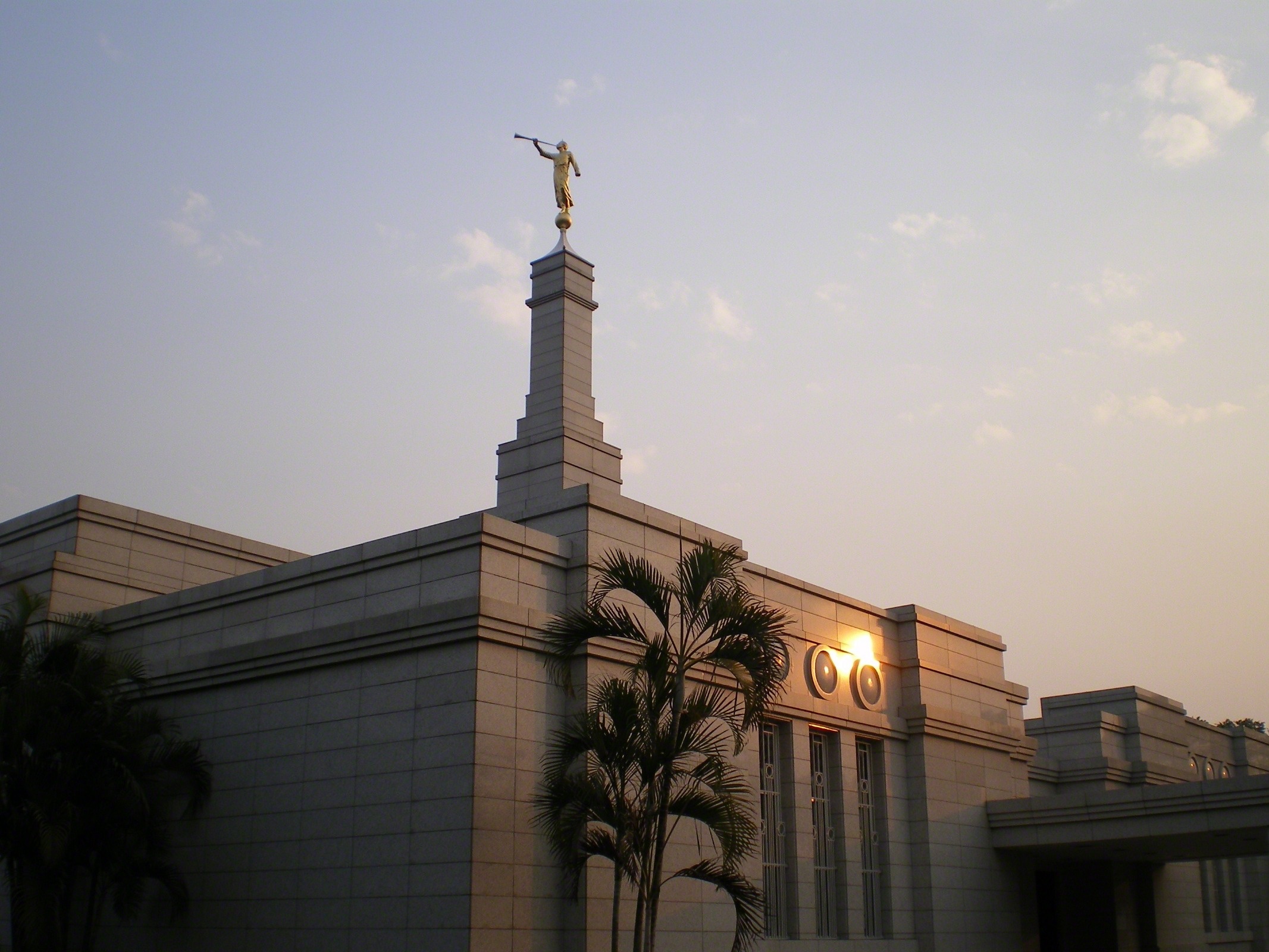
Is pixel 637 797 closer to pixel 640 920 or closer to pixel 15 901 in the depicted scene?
pixel 640 920

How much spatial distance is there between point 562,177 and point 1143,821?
17210 mm

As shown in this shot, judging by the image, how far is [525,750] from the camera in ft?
58.0

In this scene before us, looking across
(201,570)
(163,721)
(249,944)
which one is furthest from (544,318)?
(249,944)

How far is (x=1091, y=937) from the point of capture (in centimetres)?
3042

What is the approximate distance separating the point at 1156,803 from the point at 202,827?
16295 mm

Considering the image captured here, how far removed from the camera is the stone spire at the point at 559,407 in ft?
81.2

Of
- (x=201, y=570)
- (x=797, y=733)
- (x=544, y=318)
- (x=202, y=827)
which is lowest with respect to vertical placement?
(x=202, y=827)

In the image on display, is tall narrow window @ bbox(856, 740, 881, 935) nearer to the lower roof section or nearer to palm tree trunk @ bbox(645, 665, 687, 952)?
the lower roof section

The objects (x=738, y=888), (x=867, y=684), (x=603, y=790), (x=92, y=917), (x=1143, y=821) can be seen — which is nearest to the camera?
(x=603, y=790)

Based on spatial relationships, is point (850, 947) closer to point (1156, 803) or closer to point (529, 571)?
point (1156, 803)

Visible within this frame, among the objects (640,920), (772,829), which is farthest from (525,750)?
(772,829)

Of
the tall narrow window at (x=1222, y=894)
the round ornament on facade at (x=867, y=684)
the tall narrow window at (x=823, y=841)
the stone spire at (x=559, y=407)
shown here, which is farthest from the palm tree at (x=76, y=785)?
the tall narrow window at (x=1222, y=894)

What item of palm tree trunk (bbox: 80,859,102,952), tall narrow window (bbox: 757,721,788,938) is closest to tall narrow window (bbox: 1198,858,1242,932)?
tall narrow window (bbox: 757,721,788,938)

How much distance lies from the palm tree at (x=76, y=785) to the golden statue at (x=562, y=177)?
12.6m
